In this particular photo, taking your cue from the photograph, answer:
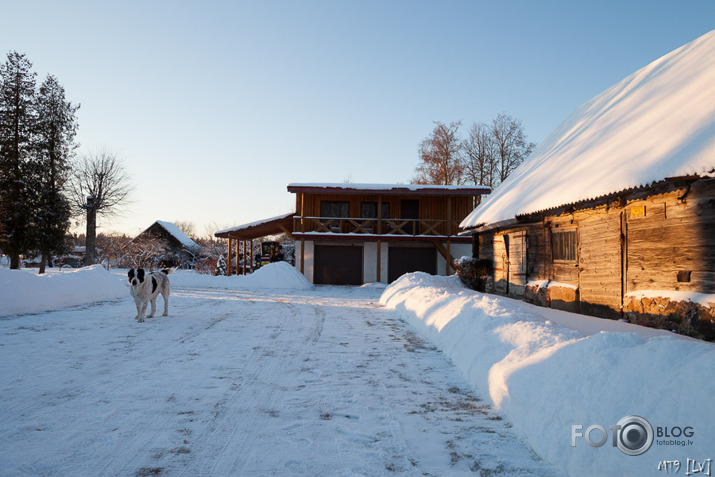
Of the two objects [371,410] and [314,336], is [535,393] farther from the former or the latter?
[314,336]

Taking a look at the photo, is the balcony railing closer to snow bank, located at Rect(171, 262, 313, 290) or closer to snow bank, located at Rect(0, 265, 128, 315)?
snow bank, located at Rect(171, 262, 313, 290)

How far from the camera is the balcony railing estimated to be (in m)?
21.7

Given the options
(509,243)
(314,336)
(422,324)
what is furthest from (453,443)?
(509,243)

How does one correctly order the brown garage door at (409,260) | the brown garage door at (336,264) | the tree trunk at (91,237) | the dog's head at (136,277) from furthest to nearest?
the tree trunk at (91,237) → the brown garage door at (336,264) → the brown garage door at (409,260) → the dog's head at (136,277)

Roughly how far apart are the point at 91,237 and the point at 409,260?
913 inches

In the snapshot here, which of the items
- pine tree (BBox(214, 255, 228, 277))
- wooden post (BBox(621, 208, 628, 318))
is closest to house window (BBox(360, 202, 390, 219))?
pine tree (BBox(214, 255, 228, 277))

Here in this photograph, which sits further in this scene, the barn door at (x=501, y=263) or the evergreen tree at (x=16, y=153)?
the evergreen tree at (x=16, y=153)

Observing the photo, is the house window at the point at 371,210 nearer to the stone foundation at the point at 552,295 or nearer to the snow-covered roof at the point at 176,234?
the stone foundation at the point at 552,295

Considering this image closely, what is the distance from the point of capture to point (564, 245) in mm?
9875

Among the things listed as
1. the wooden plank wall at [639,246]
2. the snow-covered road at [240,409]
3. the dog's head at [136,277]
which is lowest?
the snow-covered road at [240,409]

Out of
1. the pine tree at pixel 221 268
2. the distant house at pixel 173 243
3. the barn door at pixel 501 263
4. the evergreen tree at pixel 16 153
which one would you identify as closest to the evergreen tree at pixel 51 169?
the evergreen tree at pixel 16 153

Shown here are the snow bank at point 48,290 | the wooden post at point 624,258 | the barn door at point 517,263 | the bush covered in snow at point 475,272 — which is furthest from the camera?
the bush covered in snow at point 475,272

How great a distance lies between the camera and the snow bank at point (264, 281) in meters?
19.7

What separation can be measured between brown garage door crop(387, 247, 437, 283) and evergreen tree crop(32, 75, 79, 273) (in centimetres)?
1953
